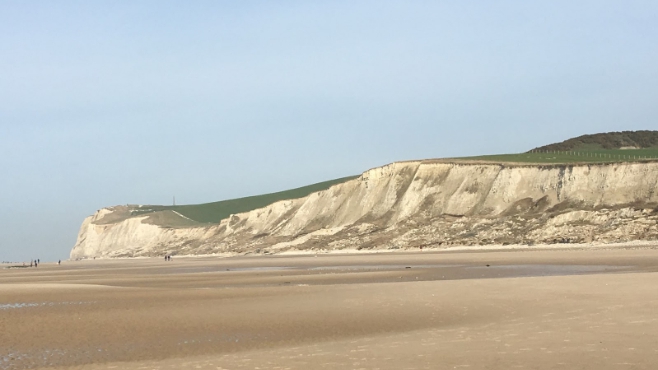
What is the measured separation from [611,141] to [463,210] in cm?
5846

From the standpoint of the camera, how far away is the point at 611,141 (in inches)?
4525

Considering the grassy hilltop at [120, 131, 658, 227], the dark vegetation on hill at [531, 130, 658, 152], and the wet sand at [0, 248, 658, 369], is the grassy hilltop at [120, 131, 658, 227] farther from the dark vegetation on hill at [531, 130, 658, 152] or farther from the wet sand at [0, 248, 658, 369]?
the wet sand at [0, 248, 658, 369]

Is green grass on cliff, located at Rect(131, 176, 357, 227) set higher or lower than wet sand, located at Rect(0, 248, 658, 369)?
higher

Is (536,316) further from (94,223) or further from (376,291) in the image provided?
(94,223)

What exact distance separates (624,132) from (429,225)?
69.0m

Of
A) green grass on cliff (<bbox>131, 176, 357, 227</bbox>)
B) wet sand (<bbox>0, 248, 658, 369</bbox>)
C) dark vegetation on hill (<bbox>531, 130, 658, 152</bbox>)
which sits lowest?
wet sand (<bbox>0, 248, 658, 369</bbox>)

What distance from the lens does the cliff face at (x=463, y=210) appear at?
5225cm

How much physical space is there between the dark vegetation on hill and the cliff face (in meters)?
46.8

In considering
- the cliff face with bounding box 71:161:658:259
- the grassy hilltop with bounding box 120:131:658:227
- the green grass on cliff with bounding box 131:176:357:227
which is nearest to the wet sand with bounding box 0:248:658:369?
the cliff face with bounding box 71:161:658:259

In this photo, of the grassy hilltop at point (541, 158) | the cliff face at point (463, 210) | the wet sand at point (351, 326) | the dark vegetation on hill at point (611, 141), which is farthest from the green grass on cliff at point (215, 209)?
the wet sand at point (351, 326)

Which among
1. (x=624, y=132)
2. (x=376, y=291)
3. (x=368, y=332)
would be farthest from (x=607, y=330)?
→ (x=624, y=132)

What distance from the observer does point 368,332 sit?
13562 millimetres

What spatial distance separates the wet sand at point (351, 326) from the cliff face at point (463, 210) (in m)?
31.7

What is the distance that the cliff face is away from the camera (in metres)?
52.2
